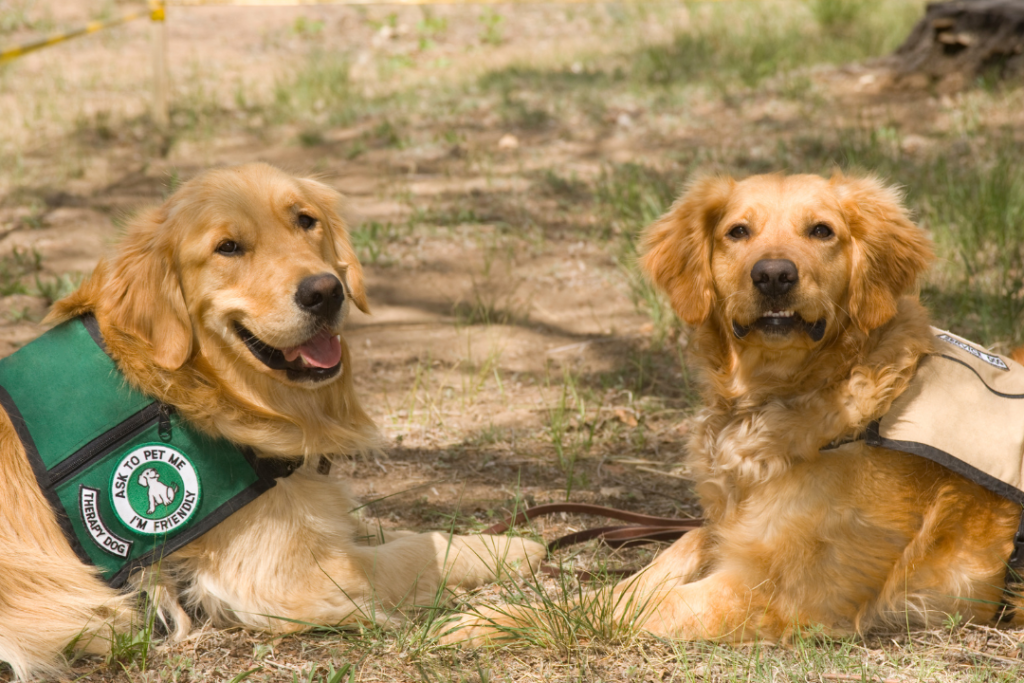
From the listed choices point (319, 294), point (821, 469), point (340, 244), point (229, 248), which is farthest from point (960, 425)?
point (229, 248)

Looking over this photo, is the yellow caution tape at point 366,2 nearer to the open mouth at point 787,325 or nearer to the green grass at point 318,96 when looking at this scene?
the green grass at point 318,96

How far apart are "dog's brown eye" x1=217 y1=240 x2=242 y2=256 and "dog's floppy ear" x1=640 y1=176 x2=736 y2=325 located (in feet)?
4.48

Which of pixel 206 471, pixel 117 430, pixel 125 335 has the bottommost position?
pixel 206 471

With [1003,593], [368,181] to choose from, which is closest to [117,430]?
[1003,593]

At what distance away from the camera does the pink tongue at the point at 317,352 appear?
269 centimetres

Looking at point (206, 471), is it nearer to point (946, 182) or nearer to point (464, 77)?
point (946, 182)

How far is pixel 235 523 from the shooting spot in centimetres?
267

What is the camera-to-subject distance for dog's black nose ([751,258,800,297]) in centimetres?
261

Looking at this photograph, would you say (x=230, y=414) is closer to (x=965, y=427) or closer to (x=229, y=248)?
(x=229, y=248)

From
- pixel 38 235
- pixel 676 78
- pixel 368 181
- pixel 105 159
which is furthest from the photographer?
pixel 676 78

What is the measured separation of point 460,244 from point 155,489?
11.4ft

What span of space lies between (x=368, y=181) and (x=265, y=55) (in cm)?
595

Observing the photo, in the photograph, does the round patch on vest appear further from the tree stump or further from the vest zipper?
the tree stump

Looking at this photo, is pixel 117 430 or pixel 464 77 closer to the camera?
pixel 117 430
